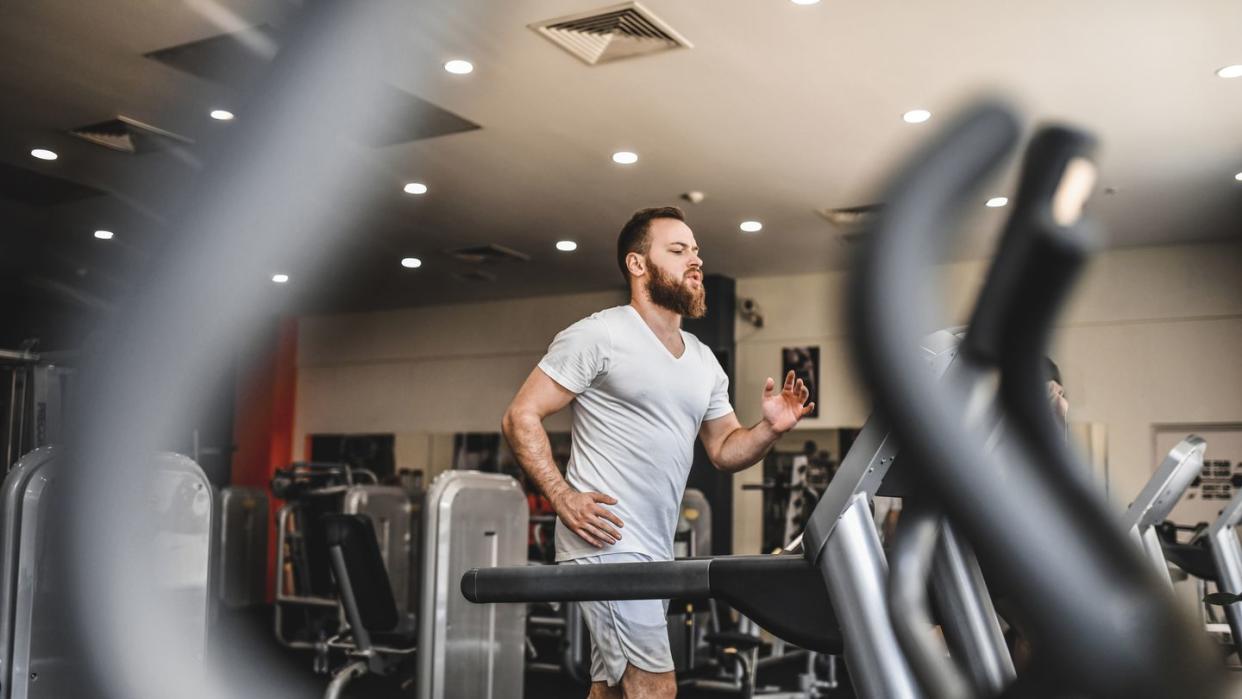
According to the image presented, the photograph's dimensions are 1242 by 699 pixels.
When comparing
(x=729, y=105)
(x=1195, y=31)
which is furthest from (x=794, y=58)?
(x=1195, y=31)

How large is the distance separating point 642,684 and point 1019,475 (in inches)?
71.2

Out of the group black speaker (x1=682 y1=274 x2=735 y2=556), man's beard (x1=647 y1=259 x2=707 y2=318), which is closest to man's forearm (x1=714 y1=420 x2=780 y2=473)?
man's beard (x1=647 y1=259 x2=707 y2=318)

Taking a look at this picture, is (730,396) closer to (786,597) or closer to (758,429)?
(758,429)

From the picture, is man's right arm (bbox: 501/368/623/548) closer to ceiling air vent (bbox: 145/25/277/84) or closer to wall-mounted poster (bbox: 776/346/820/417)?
ceiling air vent (bbox: 145/25/277/84)

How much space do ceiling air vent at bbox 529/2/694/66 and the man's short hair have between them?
1.79m

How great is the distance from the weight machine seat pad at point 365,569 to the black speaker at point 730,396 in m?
4.25

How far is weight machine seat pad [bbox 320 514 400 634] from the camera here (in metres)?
3.84

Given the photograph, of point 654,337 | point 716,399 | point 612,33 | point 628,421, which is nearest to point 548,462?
point 628,421

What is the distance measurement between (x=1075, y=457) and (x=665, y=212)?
2.02 metres

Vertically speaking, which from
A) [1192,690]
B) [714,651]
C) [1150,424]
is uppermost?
[1150,424]

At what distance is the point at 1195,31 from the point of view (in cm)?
397

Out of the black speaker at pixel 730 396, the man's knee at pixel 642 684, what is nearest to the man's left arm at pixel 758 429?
the man's knee at pixel 642 684

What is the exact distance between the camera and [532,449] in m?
2.05

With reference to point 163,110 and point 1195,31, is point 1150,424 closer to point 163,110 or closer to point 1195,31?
point 1195,31
